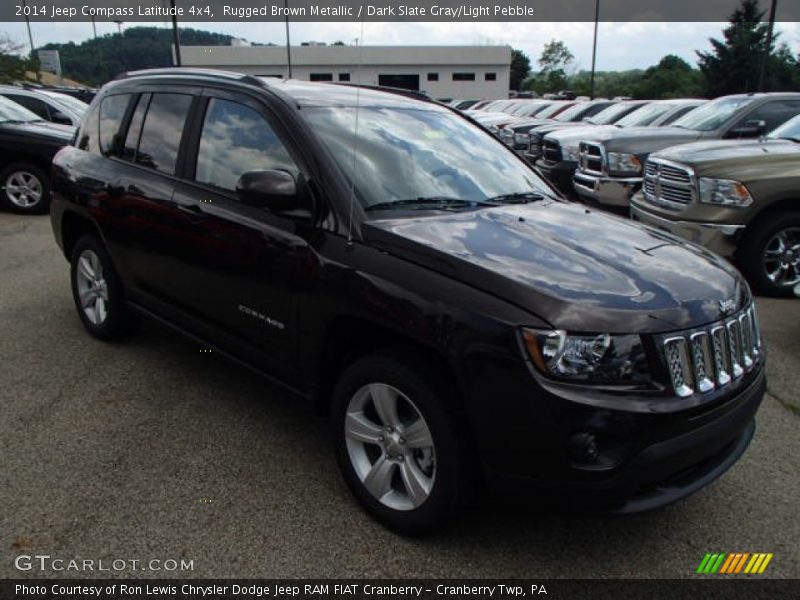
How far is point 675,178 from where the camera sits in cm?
649

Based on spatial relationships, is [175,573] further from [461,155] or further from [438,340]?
[461,155]

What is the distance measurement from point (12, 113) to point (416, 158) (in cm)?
1006

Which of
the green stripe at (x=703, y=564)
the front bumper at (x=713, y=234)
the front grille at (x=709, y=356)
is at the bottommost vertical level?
the green stripe at (x=703, y=564)

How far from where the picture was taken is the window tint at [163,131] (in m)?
3.91

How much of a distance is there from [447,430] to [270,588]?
90 centimetres

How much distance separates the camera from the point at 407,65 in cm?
6738

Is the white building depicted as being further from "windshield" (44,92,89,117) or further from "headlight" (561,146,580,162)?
"headlight" (561,146,580,162)

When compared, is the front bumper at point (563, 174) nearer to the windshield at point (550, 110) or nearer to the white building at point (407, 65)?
the windshield at point (550, 110)

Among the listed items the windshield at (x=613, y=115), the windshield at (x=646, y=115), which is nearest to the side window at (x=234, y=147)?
the windshield at (x=646, y=115)

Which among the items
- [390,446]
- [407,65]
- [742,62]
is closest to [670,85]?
[742,62]

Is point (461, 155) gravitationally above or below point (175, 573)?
above

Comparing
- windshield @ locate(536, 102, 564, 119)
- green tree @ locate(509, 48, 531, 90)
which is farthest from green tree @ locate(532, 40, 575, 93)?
windshield @ locate(536, 102, 564, 119)

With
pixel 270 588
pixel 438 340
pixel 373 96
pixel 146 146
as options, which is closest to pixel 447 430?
pixel 438 340

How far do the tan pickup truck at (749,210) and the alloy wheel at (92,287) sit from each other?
5.03 m
